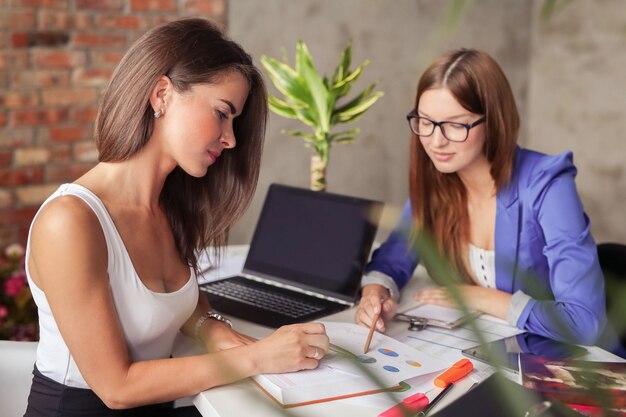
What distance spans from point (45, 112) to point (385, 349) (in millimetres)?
2014

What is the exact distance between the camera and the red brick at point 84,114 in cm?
296

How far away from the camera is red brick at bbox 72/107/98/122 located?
9.72ft

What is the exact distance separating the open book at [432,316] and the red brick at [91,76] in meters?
1.81

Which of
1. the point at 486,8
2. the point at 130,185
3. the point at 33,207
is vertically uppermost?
the point at 486,8

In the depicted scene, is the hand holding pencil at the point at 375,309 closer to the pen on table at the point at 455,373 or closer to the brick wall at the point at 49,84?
the pen on table at the point at 455,373

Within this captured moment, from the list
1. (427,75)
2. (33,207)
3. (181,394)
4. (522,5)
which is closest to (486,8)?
(522,5)

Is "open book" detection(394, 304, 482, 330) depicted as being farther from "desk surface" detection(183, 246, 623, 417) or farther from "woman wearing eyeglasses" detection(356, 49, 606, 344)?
Result: "desk surface" detection(183, 246, 623, 417)

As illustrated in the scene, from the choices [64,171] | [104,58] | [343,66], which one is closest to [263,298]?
[343,66]

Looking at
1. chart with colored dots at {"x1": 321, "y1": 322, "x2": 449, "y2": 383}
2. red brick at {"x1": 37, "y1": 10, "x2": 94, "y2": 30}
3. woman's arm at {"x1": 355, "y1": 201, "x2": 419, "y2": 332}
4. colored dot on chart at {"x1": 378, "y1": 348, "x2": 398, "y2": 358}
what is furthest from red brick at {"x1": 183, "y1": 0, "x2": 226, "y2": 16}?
colored dot on chart at {"x1": 378, "y1": 348, "x2": 398, "y2": 358}

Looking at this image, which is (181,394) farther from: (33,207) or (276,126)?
(276,126)

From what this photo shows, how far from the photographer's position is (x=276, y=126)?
137 inches

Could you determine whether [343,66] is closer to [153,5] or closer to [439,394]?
[153,5]

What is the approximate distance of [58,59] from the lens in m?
2.88

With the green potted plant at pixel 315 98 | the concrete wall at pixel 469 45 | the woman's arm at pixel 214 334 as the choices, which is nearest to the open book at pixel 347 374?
the woman's arm at pixel 214 334
